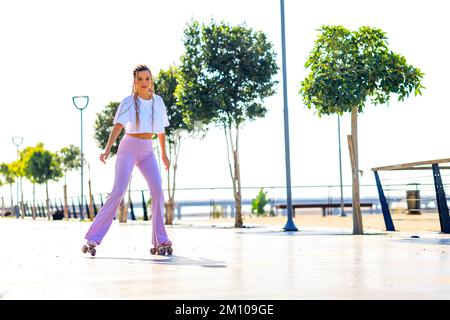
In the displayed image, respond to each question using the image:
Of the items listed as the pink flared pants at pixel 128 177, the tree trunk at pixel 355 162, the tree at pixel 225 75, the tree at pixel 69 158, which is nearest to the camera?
the pink flared pants at pixel 128 177

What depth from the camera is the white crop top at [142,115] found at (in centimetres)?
1011

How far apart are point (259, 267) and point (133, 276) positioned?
1.46 m

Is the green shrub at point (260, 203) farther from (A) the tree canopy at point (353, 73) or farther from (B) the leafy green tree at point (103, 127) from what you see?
(A) the tree canopy at point (353, 73)

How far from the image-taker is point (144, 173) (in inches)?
408

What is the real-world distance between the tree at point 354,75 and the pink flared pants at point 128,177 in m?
8.50

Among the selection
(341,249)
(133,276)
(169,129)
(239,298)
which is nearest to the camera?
(239,298)

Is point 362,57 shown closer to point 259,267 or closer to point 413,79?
point 413,79

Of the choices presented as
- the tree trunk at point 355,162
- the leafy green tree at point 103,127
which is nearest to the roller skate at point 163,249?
the tree trunk at point 355,162

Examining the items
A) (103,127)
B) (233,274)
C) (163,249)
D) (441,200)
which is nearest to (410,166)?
(441,200)

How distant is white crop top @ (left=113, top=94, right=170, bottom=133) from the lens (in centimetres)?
1011

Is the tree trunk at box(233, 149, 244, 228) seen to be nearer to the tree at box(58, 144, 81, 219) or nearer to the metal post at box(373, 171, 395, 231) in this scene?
the metal post at box(373, 171, 395, 231)

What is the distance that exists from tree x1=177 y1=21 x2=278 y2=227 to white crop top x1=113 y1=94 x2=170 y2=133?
596 inches
